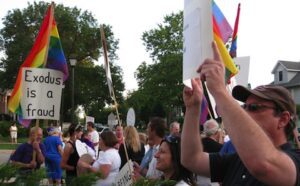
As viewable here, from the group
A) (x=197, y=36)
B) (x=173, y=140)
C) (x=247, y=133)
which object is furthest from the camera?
(x=173, y=140)

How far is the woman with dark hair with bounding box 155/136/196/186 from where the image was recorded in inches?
163

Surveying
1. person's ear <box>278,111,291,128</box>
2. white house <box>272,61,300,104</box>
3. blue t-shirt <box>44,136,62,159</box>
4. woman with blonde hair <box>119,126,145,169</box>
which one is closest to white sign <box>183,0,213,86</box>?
person's ear <box>278,111,291,128</box>

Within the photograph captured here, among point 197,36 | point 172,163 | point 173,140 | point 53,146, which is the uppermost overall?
point 197,36

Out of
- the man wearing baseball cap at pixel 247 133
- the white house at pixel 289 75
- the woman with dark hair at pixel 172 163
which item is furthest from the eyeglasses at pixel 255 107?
the white house at pixel 289 75

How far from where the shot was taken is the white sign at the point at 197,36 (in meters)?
2.68

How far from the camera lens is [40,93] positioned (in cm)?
764

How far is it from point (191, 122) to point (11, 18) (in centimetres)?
5676

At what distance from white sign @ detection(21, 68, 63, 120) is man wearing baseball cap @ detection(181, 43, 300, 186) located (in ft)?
16.4

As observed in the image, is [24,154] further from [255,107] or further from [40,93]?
[255,107]

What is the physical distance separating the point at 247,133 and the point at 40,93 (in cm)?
601

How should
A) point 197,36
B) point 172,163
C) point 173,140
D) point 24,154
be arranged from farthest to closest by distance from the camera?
point 24,154 → point 173,140 → point 172,163 → point 197,36

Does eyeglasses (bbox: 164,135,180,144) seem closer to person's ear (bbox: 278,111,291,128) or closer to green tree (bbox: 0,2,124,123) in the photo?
person's ear (bbox: 278,111,291,128)

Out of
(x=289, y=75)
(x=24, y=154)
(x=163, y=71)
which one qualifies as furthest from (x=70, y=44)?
(x=24, y=154)

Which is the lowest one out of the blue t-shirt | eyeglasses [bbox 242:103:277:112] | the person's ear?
the blue t-shirt
